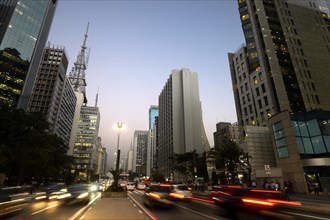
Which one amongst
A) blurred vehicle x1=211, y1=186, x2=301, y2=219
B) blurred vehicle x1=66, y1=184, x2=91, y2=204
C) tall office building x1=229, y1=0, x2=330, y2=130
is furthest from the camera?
tall office building x1=229, y1=0, x2=330, y2=130

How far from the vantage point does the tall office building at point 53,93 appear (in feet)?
384

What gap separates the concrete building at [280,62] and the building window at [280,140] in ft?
34.7

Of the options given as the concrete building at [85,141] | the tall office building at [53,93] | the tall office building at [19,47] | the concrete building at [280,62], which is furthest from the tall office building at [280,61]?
the concrete building at [85,141]

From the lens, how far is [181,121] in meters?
117

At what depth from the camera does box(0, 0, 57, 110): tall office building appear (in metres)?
92.2

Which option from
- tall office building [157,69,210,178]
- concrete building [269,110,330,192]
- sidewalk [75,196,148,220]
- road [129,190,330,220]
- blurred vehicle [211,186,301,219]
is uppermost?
tall office building [157,69,210,178]

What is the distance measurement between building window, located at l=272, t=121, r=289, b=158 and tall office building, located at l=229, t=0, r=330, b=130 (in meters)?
18.8

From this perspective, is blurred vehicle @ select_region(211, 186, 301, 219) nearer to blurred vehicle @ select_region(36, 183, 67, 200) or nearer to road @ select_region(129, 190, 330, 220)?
road @ select_region(129, 190, 330, 220)

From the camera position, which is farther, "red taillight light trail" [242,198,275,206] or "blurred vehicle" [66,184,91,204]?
"blurred vehicle" [66,184,91,204]

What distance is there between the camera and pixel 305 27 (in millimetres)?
72625

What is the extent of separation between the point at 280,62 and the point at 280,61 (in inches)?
15.8

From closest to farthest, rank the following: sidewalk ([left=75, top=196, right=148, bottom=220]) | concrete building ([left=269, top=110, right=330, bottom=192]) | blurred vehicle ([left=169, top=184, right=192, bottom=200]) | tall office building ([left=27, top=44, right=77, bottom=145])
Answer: sidewalk ([left=75, top=196, right=148, bottom=220])
blurred vehicle ([left=169, top=184, right=192, bottom=200])
concrete building ([left=269, top=110, right=330, bottom=192])
tall office building ([left=27, top=44, right=77, bottom=145])

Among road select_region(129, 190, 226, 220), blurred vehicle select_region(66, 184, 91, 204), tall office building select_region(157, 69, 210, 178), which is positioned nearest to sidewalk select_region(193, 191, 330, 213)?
road select_region(129, 190, 226, 220)

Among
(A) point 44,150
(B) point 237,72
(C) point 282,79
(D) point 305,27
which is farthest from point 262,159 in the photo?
(D) point 305,27
